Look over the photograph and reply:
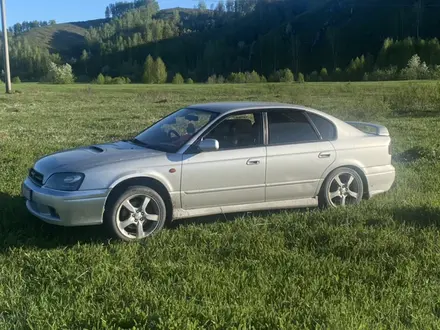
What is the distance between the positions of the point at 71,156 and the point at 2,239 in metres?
1.11

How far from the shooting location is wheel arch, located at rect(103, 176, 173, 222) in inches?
209

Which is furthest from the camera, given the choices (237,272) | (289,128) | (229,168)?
(289,128)

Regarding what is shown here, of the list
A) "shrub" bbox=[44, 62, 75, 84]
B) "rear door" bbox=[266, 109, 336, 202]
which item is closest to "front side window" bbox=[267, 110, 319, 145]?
"rear door" bbox=[266, 109, 336, 202]

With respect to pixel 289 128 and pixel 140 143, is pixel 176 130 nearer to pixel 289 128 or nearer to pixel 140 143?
pixel 140 143

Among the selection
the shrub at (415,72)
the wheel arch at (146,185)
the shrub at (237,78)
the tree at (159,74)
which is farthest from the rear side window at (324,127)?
the tree at (159,74)

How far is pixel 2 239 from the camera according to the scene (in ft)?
17.2

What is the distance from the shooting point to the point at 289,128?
6422 millimetres

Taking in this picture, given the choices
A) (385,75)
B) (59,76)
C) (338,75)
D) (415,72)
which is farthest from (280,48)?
(415,72)

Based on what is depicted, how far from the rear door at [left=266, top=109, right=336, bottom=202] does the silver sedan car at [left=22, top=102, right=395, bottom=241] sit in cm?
1

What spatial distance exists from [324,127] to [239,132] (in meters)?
1.19

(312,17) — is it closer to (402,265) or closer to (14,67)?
(14,67)

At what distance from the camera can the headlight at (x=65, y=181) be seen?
5.18 meters

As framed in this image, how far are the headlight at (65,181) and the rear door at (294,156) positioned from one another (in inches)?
84.4

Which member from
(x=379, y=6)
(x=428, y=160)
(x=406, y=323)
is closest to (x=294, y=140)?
(x=406, y=323)
